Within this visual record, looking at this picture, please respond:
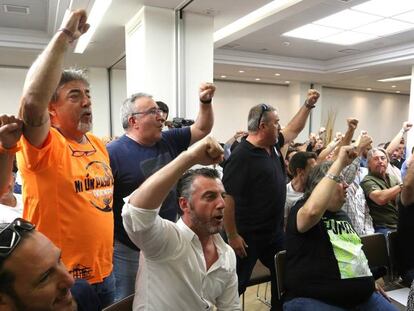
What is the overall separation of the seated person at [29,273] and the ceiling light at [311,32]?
17.0 ft

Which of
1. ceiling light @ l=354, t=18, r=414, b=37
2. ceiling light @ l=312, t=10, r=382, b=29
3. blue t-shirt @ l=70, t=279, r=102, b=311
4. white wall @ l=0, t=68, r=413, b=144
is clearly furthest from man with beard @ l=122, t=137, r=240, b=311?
white wall @ l=0, t=68, r=413, b=144

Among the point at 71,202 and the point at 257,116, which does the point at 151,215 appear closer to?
the point at 71,202

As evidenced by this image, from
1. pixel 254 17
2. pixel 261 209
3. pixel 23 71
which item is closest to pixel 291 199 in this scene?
pixel 261 209

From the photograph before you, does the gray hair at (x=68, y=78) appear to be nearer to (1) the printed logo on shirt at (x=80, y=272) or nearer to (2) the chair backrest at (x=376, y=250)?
(1) the printed logo on shirt at (x=80, y=272)

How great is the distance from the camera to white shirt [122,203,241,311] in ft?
3.73

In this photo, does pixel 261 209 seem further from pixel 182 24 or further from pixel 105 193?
pixel 182 24

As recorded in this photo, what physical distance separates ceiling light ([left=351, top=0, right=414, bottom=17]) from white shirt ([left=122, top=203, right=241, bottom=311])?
4.14 metres

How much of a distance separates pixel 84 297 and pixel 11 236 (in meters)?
0.37

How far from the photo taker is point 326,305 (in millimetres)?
1639

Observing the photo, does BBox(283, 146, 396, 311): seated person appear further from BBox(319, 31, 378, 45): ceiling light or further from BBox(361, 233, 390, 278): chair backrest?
BBox(319, 31, 378, 45): ceiling light

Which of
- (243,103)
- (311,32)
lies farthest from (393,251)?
(243,103)

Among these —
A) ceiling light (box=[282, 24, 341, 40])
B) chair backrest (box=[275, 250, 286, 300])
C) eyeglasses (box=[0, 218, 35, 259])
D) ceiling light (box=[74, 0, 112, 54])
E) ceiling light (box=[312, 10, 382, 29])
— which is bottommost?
chair backrest (box=[275, 250, 286, 300])

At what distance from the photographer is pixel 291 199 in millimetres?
2725

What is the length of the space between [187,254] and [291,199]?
64.9 inches
